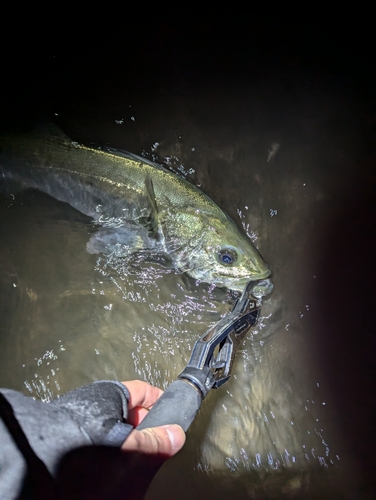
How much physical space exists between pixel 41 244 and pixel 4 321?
26.3 inches

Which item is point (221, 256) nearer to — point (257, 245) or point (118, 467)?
point (257, 245)

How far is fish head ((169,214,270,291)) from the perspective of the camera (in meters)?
2.18

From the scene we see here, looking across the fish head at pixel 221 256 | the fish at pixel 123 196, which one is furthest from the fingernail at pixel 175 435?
the fish at pixel 123 196

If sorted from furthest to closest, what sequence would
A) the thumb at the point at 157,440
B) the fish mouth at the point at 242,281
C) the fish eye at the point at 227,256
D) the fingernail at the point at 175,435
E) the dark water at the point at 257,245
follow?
1. the fish eye at the point at 227,256
2. the fish mouth at the point at 242,281
3. the dark water at the point at 257,245
4. the fingernail at the point at 175,435
5. the thumb at the point at 157,440

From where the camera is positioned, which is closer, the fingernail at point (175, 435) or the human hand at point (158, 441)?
the human hand at point (158, 441)

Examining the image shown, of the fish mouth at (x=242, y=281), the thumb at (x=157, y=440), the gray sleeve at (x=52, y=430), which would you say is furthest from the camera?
the fish mouth at (x=242, y=281)

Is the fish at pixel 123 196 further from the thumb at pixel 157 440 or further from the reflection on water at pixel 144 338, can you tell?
the thumb at pixel 157 440

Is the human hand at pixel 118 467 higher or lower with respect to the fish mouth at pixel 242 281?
lower

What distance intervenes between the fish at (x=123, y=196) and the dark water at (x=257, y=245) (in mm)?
147

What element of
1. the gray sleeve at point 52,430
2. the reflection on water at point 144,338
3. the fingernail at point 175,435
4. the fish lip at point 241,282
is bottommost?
the reflection on water at point 144,338

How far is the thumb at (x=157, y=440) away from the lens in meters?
0.93

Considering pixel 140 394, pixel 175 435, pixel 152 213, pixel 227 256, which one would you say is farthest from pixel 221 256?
pixel 175 435

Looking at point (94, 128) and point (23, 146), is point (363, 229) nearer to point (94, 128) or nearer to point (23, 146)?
point (94, 128)

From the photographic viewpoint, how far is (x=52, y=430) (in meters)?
0.86
